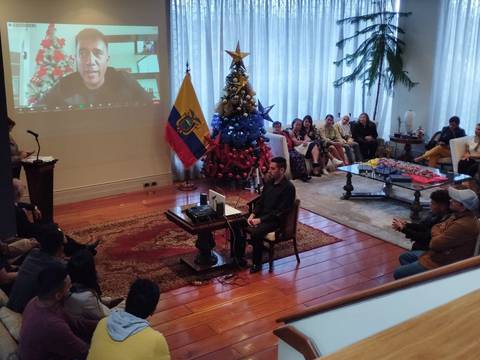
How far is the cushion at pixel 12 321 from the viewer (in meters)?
2.73

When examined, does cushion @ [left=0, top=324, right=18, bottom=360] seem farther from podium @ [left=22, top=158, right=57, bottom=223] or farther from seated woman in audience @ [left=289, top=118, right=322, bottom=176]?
seated woman in audience @ [left=289, top=118, right=322, bottom=176]

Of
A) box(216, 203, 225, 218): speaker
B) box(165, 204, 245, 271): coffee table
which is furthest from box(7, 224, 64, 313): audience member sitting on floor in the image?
box(216, 203, 225, 218): speaker

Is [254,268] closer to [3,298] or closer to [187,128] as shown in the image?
[3,298]

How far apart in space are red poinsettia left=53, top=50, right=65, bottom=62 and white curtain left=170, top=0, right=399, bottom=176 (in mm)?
1677

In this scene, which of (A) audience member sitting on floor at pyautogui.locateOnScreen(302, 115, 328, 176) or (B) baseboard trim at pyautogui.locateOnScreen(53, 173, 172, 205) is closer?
(B) baseboard trim at pyautogui.locateOnScreen(53, 173, 172, 205)

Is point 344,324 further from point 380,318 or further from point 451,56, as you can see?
point 451,56

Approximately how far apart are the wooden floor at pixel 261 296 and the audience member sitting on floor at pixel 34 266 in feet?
3.51

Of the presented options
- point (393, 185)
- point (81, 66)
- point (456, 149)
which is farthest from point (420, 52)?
point (81, 66)

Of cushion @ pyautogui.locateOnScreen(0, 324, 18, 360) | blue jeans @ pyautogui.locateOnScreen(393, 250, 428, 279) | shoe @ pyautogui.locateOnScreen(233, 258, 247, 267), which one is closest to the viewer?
cushion @ pyautogui.locateOnScreen(0, 324, 18, 360)

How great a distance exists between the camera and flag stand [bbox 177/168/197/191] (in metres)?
7.43

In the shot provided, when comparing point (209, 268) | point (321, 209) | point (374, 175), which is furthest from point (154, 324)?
point (374, 175)

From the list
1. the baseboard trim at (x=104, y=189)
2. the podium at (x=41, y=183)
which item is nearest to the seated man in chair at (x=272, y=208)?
the podium at (x=41, y=183)

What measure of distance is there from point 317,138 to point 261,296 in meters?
4.60

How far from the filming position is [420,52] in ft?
30.4
